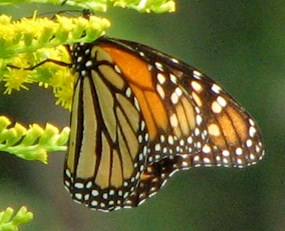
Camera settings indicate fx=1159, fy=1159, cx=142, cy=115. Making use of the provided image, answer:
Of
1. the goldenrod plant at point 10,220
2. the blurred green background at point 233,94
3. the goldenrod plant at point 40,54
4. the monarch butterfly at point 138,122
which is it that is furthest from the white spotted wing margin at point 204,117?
the blurred green background at point 233,94

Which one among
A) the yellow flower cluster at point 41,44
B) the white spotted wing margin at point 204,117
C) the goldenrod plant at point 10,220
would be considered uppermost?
the yellow flower cluster at point 41,44

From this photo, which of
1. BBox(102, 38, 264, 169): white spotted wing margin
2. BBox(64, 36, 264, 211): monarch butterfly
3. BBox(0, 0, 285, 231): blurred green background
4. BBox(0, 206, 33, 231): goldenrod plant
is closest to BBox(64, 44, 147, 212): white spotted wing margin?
BBox(64, 36, 264, 211): monarch butterfly

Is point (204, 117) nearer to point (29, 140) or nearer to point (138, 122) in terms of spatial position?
point (138, 122)

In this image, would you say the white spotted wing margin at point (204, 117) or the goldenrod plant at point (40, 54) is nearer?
the goldenrod plant at point (40, 54)

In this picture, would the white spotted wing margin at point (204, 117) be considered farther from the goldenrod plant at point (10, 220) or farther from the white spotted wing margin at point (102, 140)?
the goldenrod plant at point (10, 220)

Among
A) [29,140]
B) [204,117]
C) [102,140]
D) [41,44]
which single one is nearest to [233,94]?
[102,140]

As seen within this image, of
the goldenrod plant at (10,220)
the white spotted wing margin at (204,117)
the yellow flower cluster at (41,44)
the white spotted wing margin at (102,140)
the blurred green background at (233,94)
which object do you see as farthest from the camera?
the blurred green background at (233,94)

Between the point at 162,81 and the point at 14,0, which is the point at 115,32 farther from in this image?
the point at 14,0
